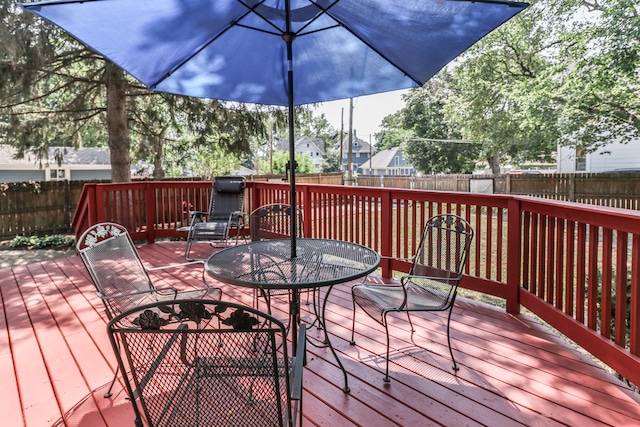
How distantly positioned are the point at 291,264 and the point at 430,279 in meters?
0.87

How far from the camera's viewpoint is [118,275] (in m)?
2.33

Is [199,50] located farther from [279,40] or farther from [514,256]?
[514,256]

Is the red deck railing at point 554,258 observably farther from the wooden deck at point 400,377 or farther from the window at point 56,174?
the window at point 56,174

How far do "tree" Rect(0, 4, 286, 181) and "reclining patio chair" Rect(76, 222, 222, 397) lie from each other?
5.43 meters

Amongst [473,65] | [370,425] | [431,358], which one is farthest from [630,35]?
[370,425]

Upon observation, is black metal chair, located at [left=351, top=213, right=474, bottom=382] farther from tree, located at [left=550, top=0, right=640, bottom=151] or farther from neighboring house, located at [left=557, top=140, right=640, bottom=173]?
neighboring house, located at [left=557, top=140, right=640, bottom=173]

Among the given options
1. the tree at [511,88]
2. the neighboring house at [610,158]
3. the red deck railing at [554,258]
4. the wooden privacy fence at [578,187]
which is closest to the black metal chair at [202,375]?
the red deck railing at [554,258]

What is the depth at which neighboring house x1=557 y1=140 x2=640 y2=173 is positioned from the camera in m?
13.5

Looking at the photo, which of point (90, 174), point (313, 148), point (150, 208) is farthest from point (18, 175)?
point (313, 148)

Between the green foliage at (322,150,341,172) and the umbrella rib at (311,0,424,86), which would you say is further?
the green foliage at (322,150,341,172)

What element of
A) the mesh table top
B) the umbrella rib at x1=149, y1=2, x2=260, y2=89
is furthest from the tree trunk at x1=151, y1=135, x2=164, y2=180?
the mesh table top

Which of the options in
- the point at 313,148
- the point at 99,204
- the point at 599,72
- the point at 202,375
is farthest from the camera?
the point at 313,148

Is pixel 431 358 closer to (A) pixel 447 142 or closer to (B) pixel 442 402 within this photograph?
(B) pixel 442 402

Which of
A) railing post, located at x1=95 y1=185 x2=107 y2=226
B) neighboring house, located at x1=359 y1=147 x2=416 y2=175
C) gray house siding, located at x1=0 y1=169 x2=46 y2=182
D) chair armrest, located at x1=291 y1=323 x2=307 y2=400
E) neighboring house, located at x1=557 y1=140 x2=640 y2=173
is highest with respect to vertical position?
neighboring house, located at x1=359 y1=147 x2=416 y2=175
